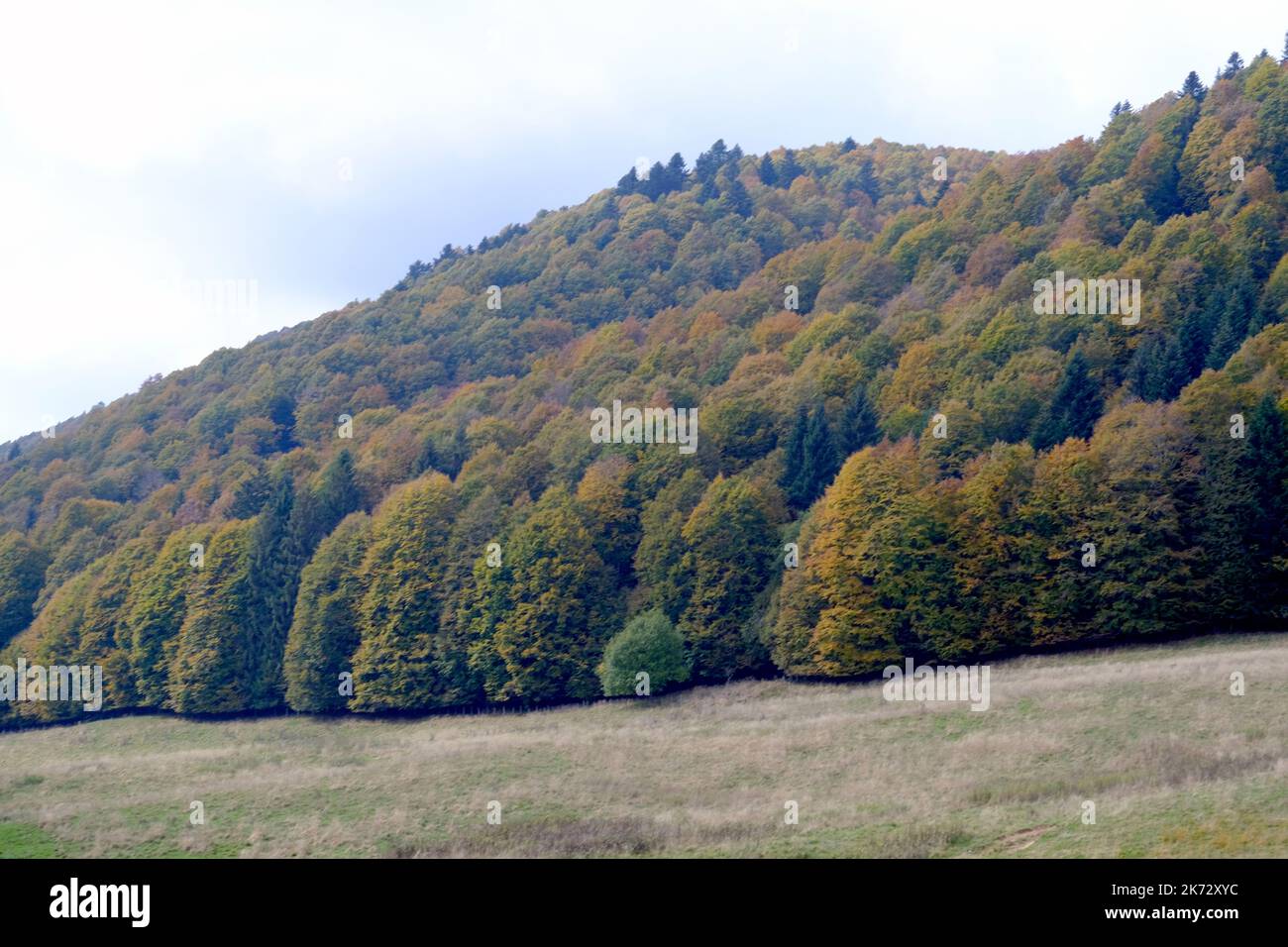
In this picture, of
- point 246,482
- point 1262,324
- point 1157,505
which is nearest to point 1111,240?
point 1262,324

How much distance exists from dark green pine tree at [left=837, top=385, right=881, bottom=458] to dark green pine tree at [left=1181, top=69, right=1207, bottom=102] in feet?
233

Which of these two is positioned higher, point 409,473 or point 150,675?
point 409,473

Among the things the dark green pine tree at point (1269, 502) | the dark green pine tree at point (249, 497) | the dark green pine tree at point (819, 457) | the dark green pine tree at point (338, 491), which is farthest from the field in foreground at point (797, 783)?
the dark green pine tree at point (249, 497)

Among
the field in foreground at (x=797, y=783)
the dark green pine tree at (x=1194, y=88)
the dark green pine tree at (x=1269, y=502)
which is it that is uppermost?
the dark green pine tree at (x=1194, y=88)

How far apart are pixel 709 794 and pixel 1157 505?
32144mm

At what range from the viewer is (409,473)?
99.5 meters

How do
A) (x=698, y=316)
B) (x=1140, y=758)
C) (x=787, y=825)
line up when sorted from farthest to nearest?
(x=698, y=316) < (x=1140, y=758) < (x=787, y=825)

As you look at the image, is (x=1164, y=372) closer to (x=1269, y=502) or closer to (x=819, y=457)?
Result: (x=1269, y=502)

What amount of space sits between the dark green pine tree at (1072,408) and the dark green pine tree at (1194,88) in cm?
6891

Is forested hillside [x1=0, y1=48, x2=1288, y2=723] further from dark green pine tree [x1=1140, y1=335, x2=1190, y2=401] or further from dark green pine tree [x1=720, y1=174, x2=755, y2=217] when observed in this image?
dark green pine tree [x1=720, y1=174, x2=755, y2=217]

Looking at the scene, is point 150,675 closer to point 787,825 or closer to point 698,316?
point 787,825

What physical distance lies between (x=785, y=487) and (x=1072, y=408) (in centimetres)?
Answer: 1862

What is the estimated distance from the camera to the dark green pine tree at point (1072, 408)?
70.3 metres

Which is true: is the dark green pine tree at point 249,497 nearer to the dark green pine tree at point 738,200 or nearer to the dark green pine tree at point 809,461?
the dark green pine tree at point 809,461
